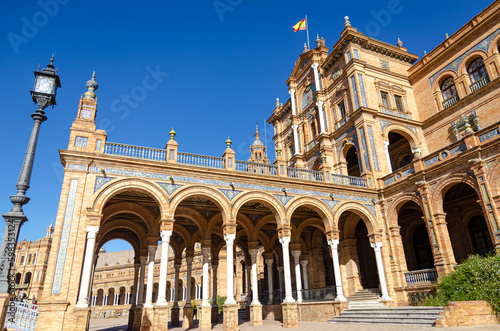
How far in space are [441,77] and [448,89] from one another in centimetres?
95

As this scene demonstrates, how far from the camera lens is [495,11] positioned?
768 inches

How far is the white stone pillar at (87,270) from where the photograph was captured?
1258 centimetres

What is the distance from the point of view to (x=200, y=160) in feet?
55.6

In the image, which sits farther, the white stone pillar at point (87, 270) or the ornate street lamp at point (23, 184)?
the white stone pillar at point (87, 270)

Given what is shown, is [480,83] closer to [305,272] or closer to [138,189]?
[305,272]

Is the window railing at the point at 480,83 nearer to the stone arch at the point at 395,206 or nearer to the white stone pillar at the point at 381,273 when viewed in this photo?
the stone arch at the point at 395,206

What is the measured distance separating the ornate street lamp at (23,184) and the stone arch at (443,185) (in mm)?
16869

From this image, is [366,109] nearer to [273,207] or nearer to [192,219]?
[273,207]

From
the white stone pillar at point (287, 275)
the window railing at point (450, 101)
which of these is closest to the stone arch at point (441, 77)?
the window railing at point (450, 101)

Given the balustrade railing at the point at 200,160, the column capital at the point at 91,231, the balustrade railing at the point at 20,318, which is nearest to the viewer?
the balustrade railing at the point at 20,318

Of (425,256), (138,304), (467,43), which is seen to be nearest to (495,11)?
(467,43)

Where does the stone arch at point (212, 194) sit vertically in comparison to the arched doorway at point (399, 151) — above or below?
below

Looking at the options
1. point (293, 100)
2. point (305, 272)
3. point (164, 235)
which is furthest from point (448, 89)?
point (164, 235)

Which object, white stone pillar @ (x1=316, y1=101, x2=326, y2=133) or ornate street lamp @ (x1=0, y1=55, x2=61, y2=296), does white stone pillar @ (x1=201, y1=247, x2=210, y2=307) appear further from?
white stone pillar @ (x1=316, y1=101, x2=326, y2=133)
